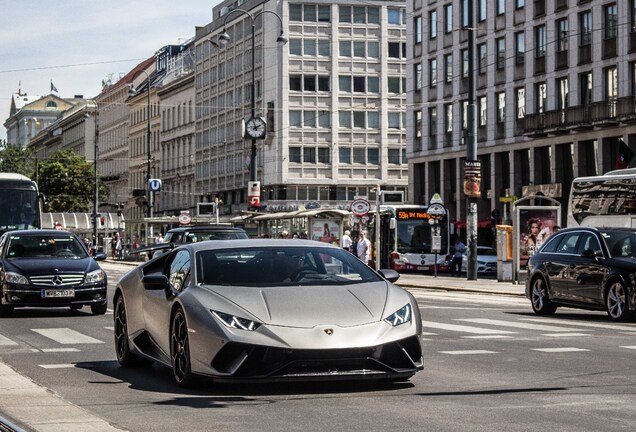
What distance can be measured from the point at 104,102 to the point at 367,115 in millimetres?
65676

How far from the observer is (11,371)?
530 inches

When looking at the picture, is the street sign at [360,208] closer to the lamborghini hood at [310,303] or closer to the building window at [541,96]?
the building window at [541,96]

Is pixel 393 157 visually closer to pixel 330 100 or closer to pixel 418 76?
pixel 330 100

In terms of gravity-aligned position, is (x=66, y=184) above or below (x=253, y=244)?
above

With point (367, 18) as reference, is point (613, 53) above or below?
below

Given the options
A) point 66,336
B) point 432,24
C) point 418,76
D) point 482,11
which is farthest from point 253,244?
point 418,76

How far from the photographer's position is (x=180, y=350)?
1161cm

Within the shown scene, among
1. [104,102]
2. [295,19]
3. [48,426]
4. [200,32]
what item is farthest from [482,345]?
[104,102]

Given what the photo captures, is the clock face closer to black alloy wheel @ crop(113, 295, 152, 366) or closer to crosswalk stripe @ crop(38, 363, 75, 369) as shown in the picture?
crosswalk stripe @ crop(38, 363, 75, 369)

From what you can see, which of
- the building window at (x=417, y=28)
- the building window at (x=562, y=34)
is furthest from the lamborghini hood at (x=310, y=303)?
the building window at (x=417, y=28)

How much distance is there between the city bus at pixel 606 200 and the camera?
114 ft

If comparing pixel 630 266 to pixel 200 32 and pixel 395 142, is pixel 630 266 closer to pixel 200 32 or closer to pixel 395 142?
pixel 395 142

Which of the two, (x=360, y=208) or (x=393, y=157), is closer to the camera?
(x=360, y=208)

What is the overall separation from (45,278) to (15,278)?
1.69 feet
